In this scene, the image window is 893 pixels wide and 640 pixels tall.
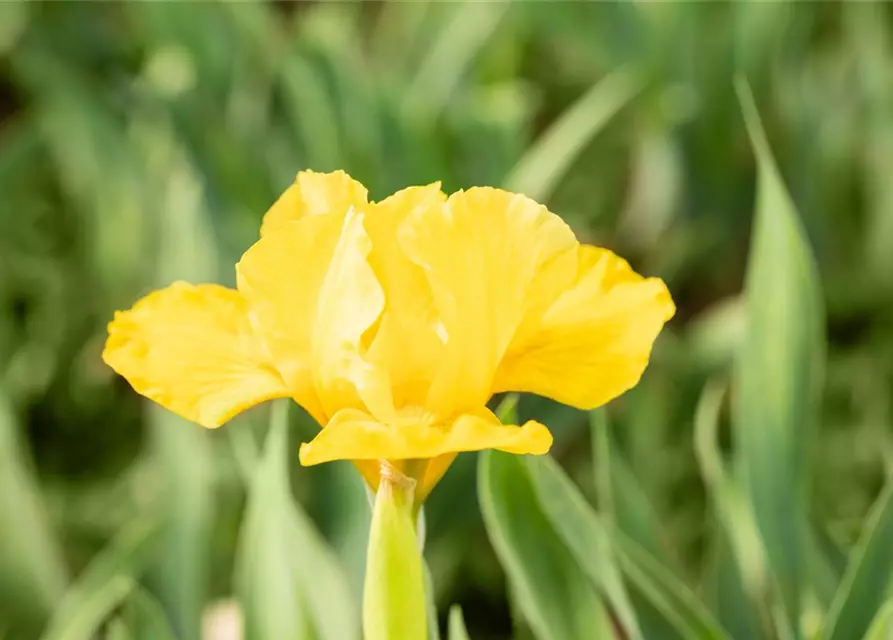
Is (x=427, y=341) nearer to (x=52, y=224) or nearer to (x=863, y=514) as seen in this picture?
(x=863, y=514)

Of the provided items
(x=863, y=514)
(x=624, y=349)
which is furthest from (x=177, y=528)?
(x=863, y=514)

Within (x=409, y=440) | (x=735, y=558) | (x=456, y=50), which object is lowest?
(x=735, y=558)

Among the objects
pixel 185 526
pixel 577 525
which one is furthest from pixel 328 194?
pixel 185 526

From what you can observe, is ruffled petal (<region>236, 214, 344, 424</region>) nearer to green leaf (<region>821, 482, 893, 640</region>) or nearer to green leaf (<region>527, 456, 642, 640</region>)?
green leaf (<region>527, 456, 642, 640</region>)

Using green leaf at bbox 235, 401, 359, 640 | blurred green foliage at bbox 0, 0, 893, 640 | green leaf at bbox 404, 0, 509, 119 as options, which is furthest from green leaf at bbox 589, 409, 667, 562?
green leaf at bbox 404, 0, 509, 119

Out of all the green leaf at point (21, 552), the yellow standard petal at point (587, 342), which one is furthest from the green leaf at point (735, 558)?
the green leaf at point (21, 552)

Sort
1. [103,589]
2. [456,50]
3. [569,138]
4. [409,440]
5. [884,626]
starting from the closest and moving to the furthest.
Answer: [409,440] < [884,626] < [103,589] < [569,138] < [456,50]

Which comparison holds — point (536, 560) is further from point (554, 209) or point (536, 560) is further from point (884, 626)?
point (554, 209)
